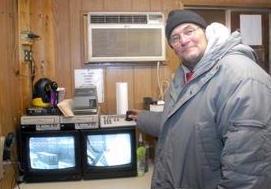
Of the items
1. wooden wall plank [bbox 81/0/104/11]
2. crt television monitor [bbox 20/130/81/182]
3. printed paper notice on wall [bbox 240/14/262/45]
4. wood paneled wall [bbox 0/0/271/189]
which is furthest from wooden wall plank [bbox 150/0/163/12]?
crt television monitor [bbox 20/130/81/182]

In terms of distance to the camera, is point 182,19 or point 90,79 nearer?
point 182,19

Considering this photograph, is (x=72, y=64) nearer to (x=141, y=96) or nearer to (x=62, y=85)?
(x=62, y=85)

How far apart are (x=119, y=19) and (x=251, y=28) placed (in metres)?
1.18

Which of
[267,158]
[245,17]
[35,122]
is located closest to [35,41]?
[35,122]

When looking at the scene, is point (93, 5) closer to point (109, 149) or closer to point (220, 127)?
point (109, 149)

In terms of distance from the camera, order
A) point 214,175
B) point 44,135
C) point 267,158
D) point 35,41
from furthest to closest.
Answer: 1. point 35,41
2. point 44,135
3. point 214,175
4. point 267,158

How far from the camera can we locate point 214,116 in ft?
4.24

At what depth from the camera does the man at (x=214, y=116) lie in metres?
1.18

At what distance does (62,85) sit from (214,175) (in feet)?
5.41

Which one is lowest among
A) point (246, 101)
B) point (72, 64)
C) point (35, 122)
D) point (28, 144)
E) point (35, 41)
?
point (28, 144)

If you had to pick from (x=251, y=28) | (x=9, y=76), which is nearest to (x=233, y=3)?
(x=251, y=28)

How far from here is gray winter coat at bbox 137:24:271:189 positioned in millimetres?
1181

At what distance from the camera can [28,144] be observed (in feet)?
7.32

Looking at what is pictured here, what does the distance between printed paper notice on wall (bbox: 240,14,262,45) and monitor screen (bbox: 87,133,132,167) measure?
1.42 m
